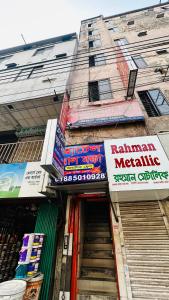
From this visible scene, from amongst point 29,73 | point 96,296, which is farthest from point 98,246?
point 29,73

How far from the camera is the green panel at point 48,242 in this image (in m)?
3.97

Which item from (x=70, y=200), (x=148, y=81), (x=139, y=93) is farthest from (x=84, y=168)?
(x=148, y=81)

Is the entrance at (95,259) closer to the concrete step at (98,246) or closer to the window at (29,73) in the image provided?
the concrete step at (98,246)

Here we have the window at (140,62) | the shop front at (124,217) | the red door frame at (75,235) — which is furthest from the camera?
the window at (140,62)

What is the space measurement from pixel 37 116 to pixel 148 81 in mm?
7778

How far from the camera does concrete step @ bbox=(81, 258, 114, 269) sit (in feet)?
16.8

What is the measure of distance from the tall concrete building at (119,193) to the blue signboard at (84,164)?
0.03 metres

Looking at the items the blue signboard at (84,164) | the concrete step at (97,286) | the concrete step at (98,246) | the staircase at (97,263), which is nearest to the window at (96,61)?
the blue signboard at (84,164)

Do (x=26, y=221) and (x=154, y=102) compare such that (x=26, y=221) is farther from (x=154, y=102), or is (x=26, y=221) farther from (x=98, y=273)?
(x=154, y=102)

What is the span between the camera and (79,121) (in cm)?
708

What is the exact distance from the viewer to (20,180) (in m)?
5.33

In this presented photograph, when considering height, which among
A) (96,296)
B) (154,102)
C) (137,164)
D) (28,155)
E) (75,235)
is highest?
(154,102)

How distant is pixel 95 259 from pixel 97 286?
890 mm

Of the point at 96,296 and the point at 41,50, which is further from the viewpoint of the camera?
the point at 41,50
